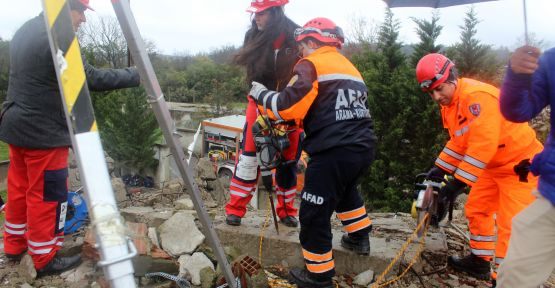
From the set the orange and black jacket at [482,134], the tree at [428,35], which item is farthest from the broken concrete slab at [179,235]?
the tree at [428,35]

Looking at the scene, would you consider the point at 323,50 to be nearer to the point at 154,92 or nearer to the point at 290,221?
the point at 154,92

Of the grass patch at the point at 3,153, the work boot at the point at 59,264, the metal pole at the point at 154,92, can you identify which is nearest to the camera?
the metal pole at the point at 154,92

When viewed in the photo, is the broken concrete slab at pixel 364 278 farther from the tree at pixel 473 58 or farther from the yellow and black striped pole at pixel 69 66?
the tree at pixel 473 58

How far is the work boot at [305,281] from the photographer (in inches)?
126

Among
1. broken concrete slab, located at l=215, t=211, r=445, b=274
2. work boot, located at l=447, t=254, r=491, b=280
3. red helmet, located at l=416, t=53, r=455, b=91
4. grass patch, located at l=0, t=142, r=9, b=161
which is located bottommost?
grass patch, located at l=0, t=142, r=9, b=161

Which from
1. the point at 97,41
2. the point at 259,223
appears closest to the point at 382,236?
the point at 259,223

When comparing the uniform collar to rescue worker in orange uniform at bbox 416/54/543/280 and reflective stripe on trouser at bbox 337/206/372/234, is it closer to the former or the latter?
rescue worker in orange uniform at bbox 416/54/543/280

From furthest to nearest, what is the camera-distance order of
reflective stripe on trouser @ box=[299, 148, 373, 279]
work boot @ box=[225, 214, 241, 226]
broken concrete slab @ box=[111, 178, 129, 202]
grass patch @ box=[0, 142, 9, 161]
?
grass patch @ box=[0, 142, 9, 161]
broken concrete slab @ box=[111, 178, 129, 202]
work boot @ box=[225, 214, 241, 226]
reflective stripe on trouser @ box=[299, 148, 373, 279]

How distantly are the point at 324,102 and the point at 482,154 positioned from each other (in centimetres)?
114

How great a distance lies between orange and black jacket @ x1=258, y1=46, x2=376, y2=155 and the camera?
297cm

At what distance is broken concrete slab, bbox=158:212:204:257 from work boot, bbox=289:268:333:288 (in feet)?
2.88

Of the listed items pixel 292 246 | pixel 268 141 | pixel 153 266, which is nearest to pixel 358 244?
pixel 292 246

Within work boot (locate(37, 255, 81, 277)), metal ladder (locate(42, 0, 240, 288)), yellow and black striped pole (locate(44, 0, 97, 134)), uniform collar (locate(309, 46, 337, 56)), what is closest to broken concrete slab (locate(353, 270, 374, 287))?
uniform collar (locate(309, 46, 337, 56))

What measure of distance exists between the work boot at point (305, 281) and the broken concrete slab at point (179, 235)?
0.88m
